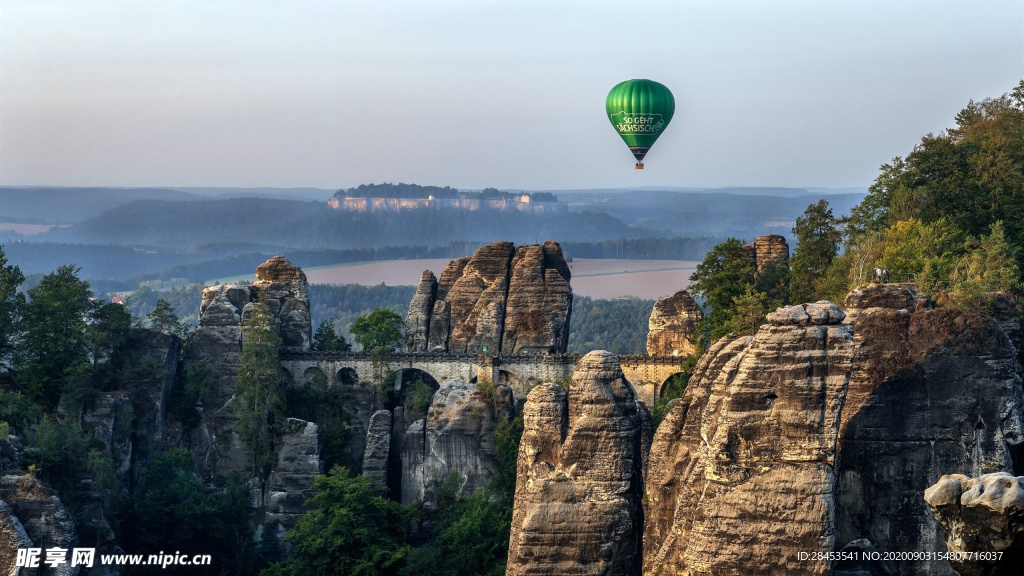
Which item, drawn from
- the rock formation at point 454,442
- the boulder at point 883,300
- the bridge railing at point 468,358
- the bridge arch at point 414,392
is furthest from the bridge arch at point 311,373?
the boulder at point 883,300

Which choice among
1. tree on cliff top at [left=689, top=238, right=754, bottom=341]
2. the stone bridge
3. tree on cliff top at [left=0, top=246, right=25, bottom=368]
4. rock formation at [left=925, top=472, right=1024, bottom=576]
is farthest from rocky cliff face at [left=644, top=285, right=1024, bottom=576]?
tree on cliff top at [left=0, top=246, right=25, bottom=368]

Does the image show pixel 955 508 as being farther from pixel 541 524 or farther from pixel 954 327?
pixel 954 327

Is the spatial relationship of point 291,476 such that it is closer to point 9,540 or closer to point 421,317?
point 421,317

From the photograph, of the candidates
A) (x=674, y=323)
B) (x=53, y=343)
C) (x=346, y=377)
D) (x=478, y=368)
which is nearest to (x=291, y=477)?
(x=346, y=377)

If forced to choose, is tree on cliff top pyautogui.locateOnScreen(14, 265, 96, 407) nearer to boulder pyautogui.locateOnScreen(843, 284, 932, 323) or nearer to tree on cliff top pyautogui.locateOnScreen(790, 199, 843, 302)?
tree on cliff top pyautogui.locateOnScreen(790, 199, 843, 302)

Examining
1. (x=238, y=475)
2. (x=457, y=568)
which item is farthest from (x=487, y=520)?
(x=238, y=475)

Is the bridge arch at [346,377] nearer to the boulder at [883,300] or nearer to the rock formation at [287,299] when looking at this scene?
the rock formation at [287,299]
